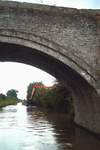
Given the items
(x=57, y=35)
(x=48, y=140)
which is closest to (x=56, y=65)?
(x=57, y=35)

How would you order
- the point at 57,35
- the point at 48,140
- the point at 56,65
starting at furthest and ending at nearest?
the point at 56,65 → the point at 48,140 → the point at 57,35

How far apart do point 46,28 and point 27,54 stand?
6.02 feet

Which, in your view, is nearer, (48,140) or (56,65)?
(48,140)

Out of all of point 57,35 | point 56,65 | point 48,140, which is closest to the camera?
point 57,35

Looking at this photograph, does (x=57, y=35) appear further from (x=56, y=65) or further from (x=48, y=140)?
(x=48, y=140)

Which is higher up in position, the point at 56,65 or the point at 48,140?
the point at 56,65

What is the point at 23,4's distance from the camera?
13.8 m

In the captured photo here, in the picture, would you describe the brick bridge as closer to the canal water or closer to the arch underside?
the arch underside

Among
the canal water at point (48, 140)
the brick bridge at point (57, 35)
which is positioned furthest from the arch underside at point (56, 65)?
the canal water at point (48, 140)

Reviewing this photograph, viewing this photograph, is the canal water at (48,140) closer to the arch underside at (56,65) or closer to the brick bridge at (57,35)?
the arch underside at (56,65)

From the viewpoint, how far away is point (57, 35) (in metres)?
14.0

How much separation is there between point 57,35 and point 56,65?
215cm

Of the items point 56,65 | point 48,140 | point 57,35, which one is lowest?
point 48,140

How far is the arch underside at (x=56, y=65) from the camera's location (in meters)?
13.7
